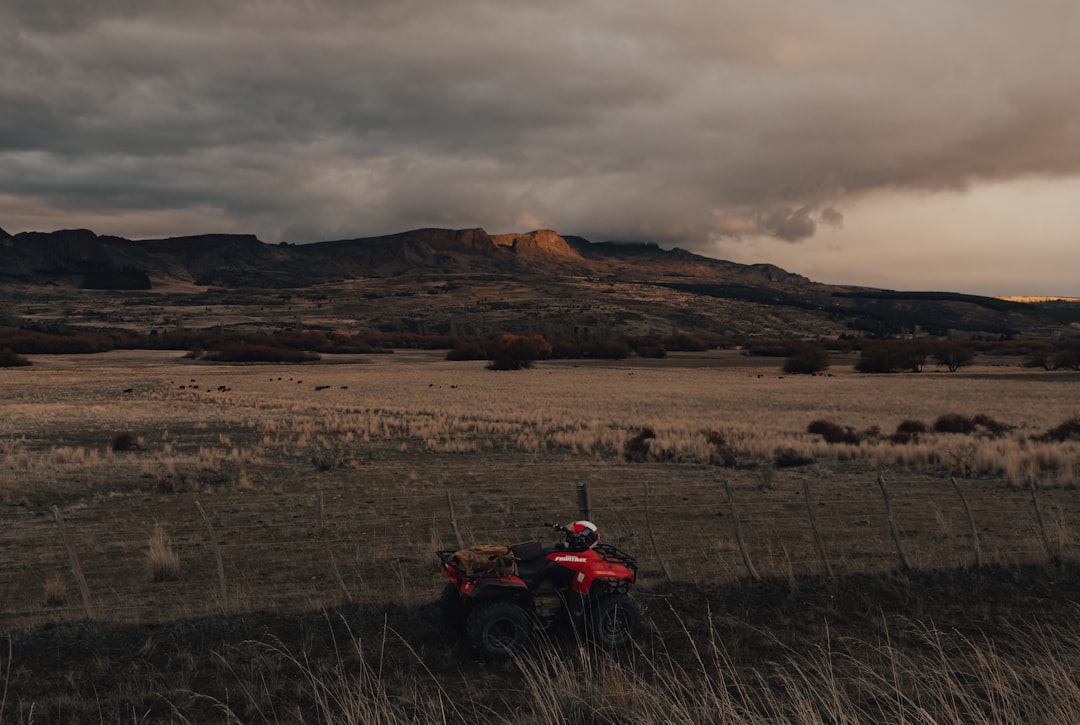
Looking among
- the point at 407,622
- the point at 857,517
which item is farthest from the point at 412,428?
the point at 407,622

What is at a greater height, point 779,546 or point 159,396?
point 779,546

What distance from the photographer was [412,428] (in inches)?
1449

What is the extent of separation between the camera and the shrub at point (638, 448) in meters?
27.4

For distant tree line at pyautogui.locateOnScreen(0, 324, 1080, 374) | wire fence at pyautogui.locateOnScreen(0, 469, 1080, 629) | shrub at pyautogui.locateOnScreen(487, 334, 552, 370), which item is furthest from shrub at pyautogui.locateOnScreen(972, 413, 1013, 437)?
shrub at pyautogui.locateOnScreen(487, 334, 552, 370)

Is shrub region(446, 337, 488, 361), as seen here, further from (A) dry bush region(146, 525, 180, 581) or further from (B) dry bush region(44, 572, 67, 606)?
(B) dry bush region(44, 572, 67, 606)

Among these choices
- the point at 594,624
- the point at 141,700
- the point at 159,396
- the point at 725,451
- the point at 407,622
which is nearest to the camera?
the point at 141,700

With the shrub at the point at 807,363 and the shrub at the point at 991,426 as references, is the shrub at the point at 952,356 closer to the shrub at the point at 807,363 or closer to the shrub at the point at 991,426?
the shrub at the point at 807,363

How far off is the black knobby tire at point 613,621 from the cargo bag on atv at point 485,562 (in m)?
1.08

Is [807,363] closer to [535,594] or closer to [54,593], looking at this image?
[535,594]

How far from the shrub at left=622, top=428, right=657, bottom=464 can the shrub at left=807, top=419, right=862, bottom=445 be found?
24.7ft

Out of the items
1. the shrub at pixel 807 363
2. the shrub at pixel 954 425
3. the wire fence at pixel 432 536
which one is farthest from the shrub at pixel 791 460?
the shrub at pixel 807 363

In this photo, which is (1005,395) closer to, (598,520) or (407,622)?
(598,520)

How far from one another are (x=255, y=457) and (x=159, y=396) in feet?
110

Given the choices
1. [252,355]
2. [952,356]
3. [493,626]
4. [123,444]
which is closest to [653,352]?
[952,356]
